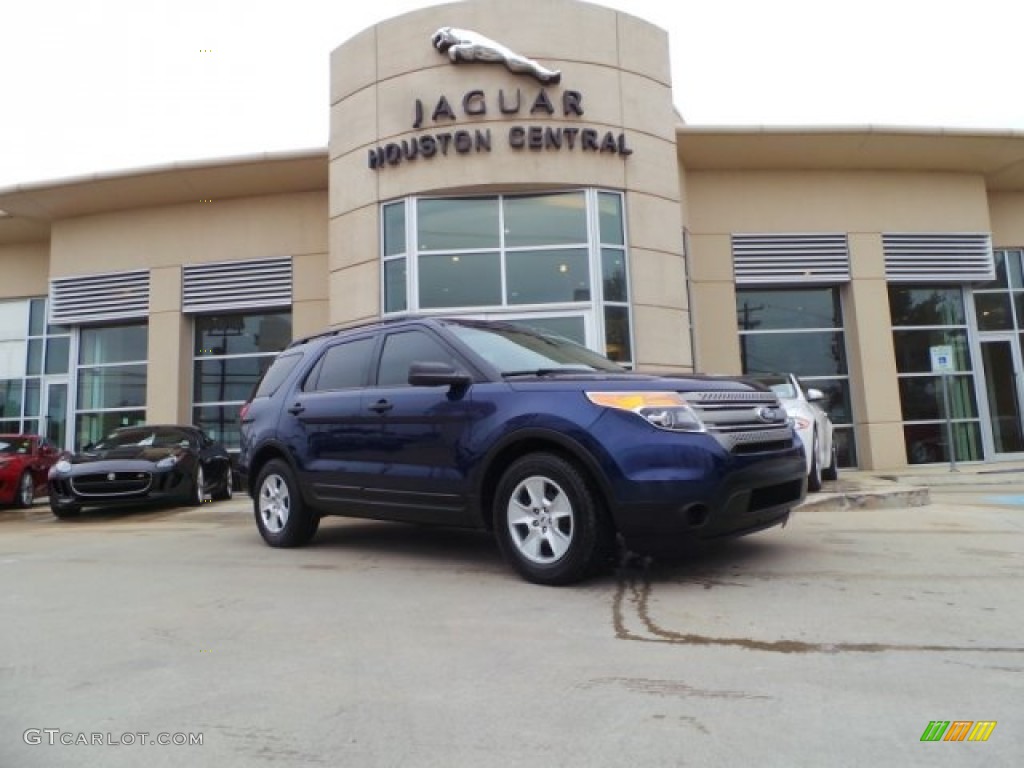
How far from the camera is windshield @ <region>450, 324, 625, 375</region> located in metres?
4.99

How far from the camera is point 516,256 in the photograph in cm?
1280

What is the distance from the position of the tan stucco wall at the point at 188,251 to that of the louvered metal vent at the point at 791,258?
8.97 meters

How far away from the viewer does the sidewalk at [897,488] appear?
7.64 metres

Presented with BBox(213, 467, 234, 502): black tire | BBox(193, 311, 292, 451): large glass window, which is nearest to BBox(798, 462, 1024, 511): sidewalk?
BBox(213, 467, 234, 502): black tire

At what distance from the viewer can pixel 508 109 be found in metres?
12.5

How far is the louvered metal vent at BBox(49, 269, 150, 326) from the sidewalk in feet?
47.9

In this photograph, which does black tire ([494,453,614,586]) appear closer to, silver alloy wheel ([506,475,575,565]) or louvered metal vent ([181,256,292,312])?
silver alloy wheel ([506,475,575,565])

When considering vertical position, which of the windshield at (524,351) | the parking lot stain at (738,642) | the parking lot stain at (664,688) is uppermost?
the windshield at (524,351)

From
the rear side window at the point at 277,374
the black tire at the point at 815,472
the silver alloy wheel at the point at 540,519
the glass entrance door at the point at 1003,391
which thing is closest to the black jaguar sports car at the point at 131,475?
the rear side window at the point at 277,374

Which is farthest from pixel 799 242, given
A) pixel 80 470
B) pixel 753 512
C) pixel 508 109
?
pixel 80 470

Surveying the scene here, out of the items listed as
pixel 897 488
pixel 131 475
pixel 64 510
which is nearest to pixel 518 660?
pixel 897 488

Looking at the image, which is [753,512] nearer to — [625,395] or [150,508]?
[625,395]

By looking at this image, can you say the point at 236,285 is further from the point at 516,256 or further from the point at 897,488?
the point at 897,488

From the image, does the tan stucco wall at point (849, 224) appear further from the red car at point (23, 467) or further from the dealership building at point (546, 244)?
the red car at point (23, 467)
